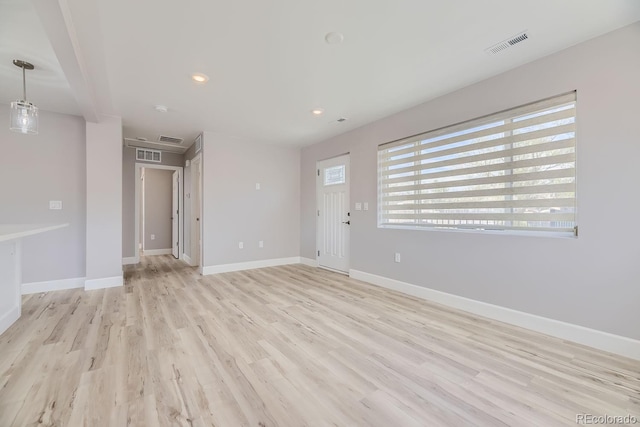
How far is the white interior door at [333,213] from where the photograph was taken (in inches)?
184

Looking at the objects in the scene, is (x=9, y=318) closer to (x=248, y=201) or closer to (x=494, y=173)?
(x=248, y=201)

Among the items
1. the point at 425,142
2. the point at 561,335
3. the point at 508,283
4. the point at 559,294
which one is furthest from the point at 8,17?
the point at 561,335

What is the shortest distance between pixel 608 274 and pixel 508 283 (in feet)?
2.29

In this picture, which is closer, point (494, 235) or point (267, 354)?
point (267, 354)

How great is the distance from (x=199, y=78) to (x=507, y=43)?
9.22 feet

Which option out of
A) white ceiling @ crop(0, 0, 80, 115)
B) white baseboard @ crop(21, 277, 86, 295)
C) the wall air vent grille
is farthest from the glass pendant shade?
the wall air vent grille

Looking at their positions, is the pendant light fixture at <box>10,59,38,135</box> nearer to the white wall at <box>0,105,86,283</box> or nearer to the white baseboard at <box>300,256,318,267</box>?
the white wall at <box>0,105,86,283</box>

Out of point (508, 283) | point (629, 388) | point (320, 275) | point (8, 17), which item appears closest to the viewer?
point (629, 388)

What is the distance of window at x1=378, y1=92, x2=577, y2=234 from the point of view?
2340mm

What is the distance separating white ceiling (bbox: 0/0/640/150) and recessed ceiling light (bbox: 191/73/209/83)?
0.26 feet

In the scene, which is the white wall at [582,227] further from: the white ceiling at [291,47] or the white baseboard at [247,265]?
the white baseboard at [247,265]

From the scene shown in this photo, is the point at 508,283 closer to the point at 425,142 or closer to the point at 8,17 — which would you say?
the point at 425,142

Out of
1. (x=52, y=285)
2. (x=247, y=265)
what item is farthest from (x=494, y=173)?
(x=52, y=285)

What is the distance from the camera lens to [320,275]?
4.60 m
